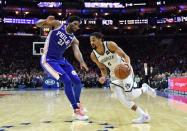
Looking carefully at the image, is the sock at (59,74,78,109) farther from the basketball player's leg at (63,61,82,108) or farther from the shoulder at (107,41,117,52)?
the shoulder at (107,41,117,52)

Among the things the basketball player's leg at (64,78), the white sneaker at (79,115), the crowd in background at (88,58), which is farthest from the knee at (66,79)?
the crowd in background at (88,58)

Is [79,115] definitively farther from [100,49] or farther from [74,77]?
[100,49]

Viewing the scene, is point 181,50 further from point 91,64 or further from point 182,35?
point 91,64

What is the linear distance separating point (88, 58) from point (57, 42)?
36135mm

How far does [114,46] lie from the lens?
21.0 ft

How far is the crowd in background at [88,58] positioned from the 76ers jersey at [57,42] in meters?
24.0

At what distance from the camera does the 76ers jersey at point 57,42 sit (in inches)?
278

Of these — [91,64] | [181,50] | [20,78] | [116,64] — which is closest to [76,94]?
[116,64]

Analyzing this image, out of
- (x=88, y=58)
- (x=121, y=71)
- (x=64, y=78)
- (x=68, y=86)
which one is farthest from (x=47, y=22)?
A: (x=88, y=58)

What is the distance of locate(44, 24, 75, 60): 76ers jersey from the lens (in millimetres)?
7055

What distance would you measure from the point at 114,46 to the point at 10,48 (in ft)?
131

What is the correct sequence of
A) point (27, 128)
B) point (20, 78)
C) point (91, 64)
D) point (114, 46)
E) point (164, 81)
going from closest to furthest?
point (27, 128) → point (114, 46) → point (164, 81) → point (20, 78) → point (91, 64)

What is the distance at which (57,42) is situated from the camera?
7055mm

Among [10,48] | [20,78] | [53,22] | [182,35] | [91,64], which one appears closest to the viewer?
[53,22]
